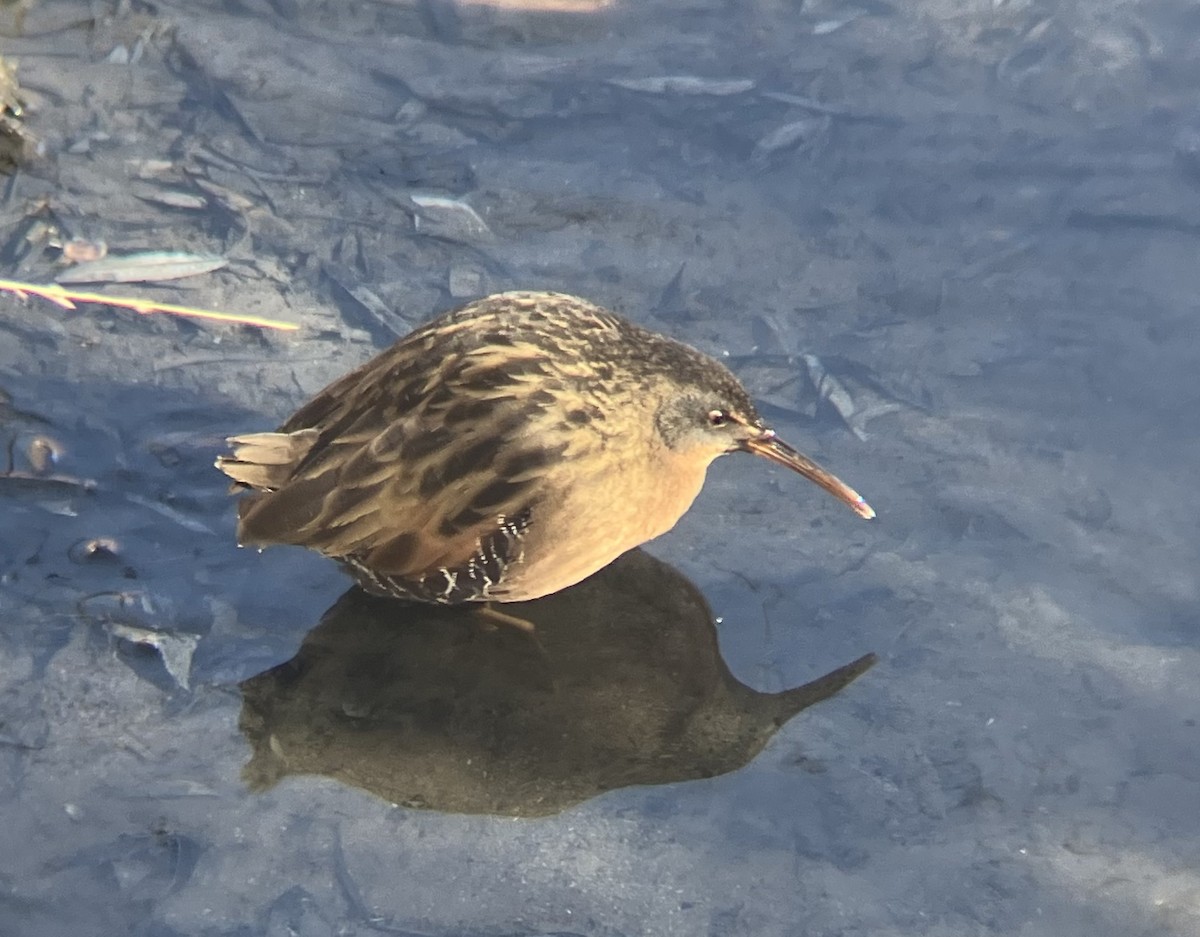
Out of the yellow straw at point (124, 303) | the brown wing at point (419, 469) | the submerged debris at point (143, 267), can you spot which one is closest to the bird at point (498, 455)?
the brown wing at point (419, 469)

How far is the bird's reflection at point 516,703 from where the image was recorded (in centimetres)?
459

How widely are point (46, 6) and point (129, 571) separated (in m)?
3.28

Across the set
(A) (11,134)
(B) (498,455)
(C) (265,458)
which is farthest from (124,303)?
(B) (498,455)

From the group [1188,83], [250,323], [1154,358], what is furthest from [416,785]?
[1188,83]

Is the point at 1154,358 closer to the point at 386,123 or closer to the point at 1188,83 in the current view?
the point at 1188,83

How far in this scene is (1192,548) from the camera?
524 centimetres

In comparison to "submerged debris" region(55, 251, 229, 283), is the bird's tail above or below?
above

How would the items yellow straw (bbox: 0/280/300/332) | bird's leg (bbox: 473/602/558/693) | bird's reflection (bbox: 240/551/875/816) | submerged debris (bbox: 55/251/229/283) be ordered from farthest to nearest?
submerged debris (bbox: 55/251/229/283) → yellow straw (bbox: 0/280/300/332) → bird's leg (bbox: 473/602/558/693) → bird's reflection (bbox: 240/551/875/816)

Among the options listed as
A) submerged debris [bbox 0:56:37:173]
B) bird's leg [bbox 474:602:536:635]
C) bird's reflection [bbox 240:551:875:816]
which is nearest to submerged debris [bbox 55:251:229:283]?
submerged debris [bbox 0:56:37:173]

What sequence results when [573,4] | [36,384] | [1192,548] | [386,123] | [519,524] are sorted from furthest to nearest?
[573,4] → [386,123] → [36,384] → [1192,548] → [519,524]

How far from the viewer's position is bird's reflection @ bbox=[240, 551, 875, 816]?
459cm

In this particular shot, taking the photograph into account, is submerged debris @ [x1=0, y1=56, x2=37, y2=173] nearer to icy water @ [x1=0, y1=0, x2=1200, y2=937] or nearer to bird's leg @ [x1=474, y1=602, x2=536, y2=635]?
icy water @ [x1=0, y1=0, x2=1200, y2=937]

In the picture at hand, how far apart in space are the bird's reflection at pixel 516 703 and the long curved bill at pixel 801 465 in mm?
467

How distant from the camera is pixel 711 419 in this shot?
5.04 metres
